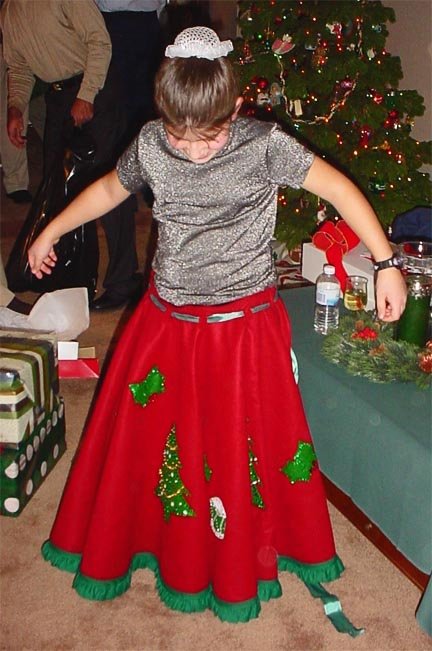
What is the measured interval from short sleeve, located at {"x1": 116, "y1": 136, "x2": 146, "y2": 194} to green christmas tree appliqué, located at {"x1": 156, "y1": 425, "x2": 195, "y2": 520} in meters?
0.51

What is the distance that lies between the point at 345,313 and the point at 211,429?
78cm

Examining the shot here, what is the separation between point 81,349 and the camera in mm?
2785

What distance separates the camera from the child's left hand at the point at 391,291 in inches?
59.5

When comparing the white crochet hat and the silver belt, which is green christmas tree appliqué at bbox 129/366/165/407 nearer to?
the silver belt

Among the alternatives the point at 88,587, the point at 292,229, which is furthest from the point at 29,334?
the point at 292,229

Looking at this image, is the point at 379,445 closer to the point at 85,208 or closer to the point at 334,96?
the point at 85,208

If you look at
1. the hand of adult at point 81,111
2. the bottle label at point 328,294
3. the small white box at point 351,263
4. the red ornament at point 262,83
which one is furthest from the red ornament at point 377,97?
the bottle label at point 328,294

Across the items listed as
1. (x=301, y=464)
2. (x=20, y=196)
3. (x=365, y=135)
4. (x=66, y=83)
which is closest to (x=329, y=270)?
(x=301, y=464)

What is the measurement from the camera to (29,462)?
202 cm

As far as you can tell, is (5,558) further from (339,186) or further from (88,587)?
(339,186)

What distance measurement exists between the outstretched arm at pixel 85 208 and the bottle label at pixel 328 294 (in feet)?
2.40

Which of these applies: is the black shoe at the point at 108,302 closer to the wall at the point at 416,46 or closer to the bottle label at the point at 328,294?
the bottle label at the point at 328,294

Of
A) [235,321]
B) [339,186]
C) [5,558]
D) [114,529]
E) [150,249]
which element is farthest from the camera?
[150,249]

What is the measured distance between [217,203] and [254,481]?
23.5 inches
